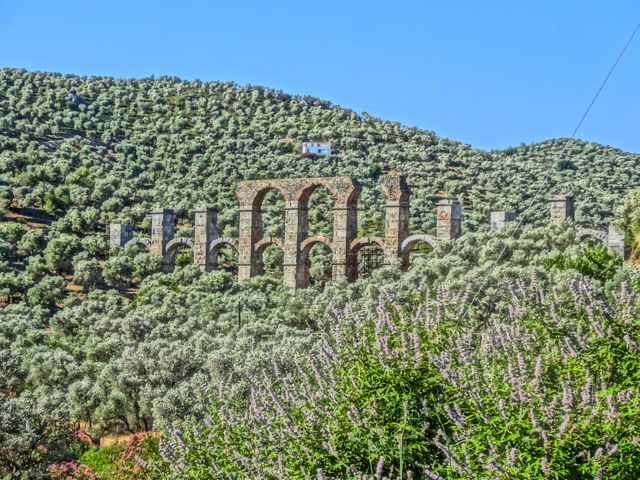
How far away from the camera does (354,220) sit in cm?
4250

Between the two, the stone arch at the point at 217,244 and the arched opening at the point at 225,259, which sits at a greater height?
the stone arch at the point at 217,244

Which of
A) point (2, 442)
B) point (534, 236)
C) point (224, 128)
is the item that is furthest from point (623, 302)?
point (224, 128)

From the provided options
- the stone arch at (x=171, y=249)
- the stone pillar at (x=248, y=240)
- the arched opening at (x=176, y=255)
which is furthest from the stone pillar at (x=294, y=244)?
the stone arch at (x=171, y=249)

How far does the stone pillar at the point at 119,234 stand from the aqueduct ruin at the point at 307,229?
242cm

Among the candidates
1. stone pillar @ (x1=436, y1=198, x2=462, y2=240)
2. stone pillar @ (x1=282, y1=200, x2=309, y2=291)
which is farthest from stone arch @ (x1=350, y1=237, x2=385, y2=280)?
stone pillar @ (x1=436, y1=198, x2=462, y2=240)

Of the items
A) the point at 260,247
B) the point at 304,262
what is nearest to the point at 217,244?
the point at 260,247

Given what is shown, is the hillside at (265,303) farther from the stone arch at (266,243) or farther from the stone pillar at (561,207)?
the stone pillar at (561,207)

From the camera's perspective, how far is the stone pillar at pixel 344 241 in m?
41.7

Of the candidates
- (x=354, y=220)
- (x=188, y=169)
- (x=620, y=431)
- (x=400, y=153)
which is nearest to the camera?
(x=620, y=431)

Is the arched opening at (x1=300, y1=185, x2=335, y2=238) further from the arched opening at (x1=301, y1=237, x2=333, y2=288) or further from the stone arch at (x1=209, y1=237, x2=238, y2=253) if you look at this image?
the stone arch at (x1=209, y1=237, x2=238, y2=253)

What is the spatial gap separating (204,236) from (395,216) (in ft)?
34.8

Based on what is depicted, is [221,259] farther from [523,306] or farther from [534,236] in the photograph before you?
[523,306]

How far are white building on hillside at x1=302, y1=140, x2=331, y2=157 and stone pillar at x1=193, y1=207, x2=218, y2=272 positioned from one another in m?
29.6

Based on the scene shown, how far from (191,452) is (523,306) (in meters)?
3.95
